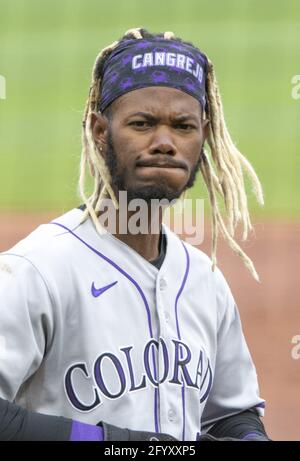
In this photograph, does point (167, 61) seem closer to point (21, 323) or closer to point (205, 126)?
point (205, 126)

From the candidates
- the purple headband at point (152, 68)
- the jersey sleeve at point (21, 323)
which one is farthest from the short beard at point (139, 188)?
the jersey sleeve at point (21, 323)

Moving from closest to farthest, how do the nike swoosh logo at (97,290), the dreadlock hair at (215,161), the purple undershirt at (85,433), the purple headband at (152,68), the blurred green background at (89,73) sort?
the purple undershirt at (85,433) → the nike swoosh logo at (97,290) → the purple headband at (152,68) → the dreadlock hair at (215,161) → the blurred green background at (89,73)

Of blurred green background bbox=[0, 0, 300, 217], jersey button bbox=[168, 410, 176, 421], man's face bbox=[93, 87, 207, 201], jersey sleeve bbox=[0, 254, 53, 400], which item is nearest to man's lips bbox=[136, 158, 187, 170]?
man's face bbox=[93, 87, 207, 201]

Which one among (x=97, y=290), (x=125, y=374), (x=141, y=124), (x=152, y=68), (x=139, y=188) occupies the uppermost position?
Answer: (x=152, y=68)

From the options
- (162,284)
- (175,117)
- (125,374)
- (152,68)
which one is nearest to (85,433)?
(125,374)

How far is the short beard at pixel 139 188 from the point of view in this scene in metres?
2.10

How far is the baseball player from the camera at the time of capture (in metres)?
1.96

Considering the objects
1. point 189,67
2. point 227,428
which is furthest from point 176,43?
point 227,428

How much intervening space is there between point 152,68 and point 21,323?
62 cm

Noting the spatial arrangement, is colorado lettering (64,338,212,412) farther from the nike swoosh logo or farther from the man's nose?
the man's nose

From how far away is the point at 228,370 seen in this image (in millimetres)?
2348

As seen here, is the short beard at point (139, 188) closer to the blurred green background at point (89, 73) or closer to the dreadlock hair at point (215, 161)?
the dreadlock hair at point (215, 161)

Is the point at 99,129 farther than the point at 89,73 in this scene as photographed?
No

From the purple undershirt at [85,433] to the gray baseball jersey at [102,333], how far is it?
0.22 ft
